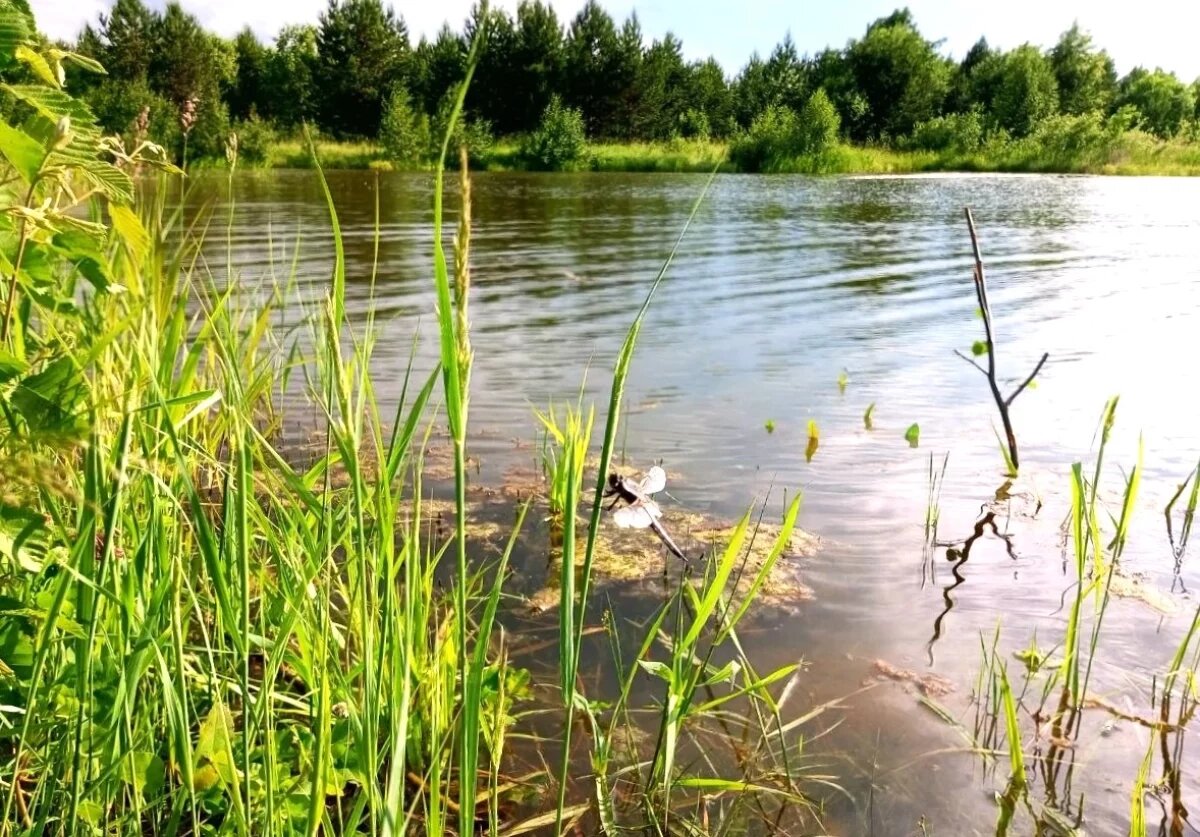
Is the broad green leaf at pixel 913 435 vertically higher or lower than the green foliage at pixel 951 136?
lower

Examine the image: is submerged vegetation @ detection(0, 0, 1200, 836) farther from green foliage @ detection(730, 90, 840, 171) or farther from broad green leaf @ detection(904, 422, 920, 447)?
green foliage @ detection(730, 90, 840, 171)

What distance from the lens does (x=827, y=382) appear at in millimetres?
3916

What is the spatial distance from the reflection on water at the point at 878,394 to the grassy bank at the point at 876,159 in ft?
55.4

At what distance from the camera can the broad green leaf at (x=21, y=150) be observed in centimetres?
76

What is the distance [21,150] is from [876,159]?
29.3 m

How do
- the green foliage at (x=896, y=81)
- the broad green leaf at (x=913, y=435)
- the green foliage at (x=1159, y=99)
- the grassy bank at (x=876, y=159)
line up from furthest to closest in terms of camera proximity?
the green foliage at (x=1159, y=99), the green foliage at (x=896, y=81), the grassy bank at (x=876, y=159), the broad green leaf at (x=913, y=435)

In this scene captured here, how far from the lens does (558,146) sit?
27.9m

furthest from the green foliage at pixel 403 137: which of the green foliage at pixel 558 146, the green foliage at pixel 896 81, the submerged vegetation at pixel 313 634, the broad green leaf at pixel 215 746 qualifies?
the broad green leaf at pixel 215 746

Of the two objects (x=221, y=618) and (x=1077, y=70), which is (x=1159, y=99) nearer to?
(x=1077, y=70)

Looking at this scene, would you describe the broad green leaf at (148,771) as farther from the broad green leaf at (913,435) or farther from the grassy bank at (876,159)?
the grassy bank at (876,159)

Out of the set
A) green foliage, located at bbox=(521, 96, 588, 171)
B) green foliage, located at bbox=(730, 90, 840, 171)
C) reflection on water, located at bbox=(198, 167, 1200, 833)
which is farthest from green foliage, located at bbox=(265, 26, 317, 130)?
reflection on water, located at bbox=(198, 167, 1200, 833)

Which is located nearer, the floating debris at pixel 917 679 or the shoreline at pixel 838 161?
the floating debris at pixel 917 679

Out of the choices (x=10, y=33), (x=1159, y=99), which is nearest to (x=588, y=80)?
(x=1159, y=99)

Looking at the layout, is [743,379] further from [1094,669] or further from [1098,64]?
[1098,64]
